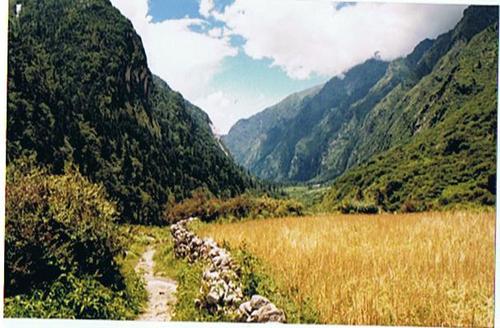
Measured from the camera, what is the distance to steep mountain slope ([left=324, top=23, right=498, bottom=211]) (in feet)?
34.4

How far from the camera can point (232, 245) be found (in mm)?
7109

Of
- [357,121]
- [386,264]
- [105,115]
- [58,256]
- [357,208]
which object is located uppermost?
[357,121]

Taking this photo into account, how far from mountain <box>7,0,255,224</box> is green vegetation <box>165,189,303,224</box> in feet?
0.79

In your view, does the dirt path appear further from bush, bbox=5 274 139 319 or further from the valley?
bush, bbox=5 274 139 319

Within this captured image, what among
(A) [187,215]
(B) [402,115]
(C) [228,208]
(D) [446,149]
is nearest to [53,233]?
(A) [187,215]

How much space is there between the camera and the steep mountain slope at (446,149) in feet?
34.4

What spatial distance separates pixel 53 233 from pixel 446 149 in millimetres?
10253

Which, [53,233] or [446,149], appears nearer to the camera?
[53,233]

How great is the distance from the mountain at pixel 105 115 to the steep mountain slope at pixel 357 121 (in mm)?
2055

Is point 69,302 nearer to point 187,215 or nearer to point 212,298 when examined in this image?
point 212,298

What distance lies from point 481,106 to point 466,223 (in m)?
6.81

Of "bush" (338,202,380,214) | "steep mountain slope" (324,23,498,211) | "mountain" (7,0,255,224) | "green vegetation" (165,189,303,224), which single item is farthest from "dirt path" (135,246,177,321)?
"steep mountain slope" (324,23,498,211)

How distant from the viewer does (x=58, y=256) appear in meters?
5.95

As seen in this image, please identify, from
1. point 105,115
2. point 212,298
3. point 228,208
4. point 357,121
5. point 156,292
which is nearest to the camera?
point 212,298
